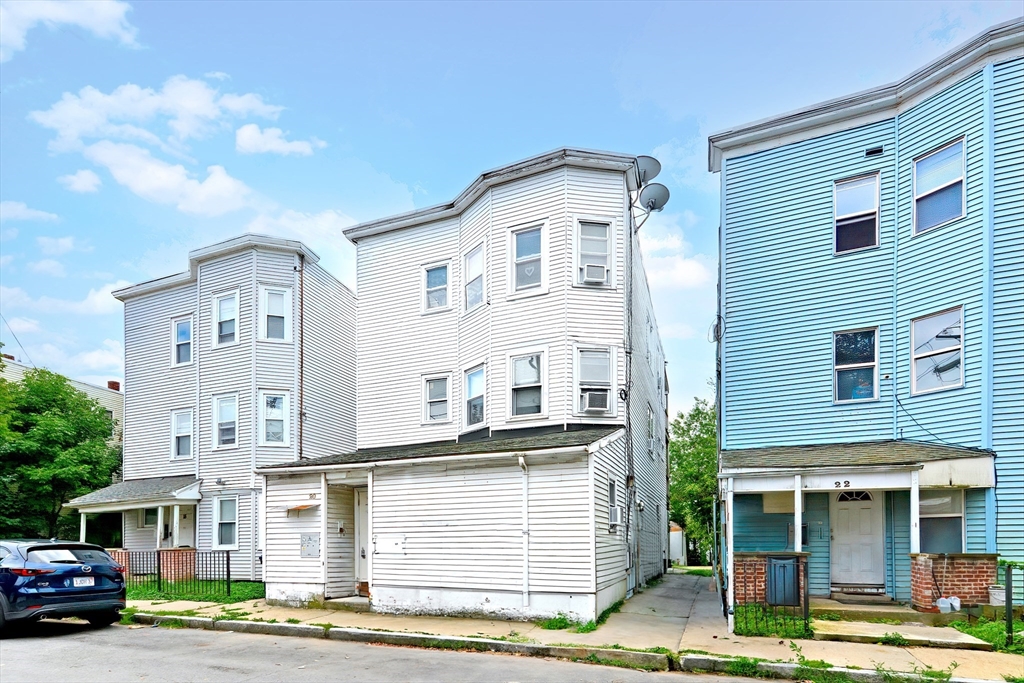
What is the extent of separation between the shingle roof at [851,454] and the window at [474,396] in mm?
5548

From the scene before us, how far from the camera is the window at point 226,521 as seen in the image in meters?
22.2

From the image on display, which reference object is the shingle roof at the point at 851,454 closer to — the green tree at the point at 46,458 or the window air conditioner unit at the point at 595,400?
the window air conditioner unit at the point at 595,400

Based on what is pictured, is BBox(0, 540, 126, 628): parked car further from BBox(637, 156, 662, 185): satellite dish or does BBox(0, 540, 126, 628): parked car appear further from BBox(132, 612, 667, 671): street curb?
BBox(637, 156, 662, 185): satellite dish

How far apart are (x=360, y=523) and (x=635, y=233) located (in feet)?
30.8

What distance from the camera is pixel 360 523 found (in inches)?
645

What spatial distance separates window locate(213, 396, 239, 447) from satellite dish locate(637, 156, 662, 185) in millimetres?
14121

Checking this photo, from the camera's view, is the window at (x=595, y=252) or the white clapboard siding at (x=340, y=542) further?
the window at (x=595, y=252)

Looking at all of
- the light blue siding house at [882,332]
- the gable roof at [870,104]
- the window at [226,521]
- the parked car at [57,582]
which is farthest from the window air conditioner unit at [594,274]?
the window at [226,521]

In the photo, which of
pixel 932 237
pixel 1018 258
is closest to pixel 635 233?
pixel 932 237

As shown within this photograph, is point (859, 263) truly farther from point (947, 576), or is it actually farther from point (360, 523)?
point (360, 523)

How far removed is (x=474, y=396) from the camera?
1725cm

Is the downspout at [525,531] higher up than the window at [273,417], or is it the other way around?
the window at [273,417]

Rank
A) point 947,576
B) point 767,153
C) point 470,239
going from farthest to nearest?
1. point 470,239
2. point 767,153
3. point 947,576

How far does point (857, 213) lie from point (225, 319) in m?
18.4
